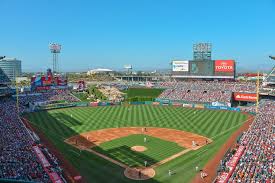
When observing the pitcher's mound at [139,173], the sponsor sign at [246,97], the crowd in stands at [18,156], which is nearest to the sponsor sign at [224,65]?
the sponsor sign at [246,97]

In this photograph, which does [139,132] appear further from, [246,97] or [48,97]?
[48,97]

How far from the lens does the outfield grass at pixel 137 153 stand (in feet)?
104

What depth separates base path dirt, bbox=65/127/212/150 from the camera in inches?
1508

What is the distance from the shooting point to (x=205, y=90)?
247 ft

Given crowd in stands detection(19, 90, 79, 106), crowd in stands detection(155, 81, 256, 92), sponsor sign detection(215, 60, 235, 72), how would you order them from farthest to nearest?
1. sponsor sign detection(215, 60, 235, 72)
2. crowd in stands detection(155, 81, 256, 92)
3. crowd in stands detection(19, 90, 79, 106)

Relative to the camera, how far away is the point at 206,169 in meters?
28.6

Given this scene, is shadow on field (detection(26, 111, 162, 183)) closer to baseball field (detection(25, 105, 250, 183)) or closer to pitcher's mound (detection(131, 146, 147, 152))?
baseball field (detection(25, 105, 250, 183))

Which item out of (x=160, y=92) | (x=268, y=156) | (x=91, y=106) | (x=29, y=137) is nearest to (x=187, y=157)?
(x=268, y=156)

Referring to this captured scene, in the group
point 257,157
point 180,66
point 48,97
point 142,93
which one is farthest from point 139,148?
point 180,66

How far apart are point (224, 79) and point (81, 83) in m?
47.7

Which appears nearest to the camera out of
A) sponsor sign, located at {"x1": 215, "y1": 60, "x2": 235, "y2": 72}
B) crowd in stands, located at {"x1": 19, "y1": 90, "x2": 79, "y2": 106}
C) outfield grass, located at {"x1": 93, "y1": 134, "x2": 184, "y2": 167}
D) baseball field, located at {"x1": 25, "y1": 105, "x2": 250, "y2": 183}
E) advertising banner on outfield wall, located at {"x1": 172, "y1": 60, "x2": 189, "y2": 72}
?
baseball field, located at {"x1": 25, "y1": 105, "x2": 250, "y2": 183}

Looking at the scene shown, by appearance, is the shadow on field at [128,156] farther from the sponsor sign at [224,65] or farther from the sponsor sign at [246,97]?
the sponsor sign at [224,65]

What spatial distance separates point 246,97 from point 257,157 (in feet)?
143

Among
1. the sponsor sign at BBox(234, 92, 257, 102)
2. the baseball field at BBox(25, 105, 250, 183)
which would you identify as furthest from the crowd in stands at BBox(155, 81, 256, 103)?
the baseball field at BBox(25, 105, 250, 183)
